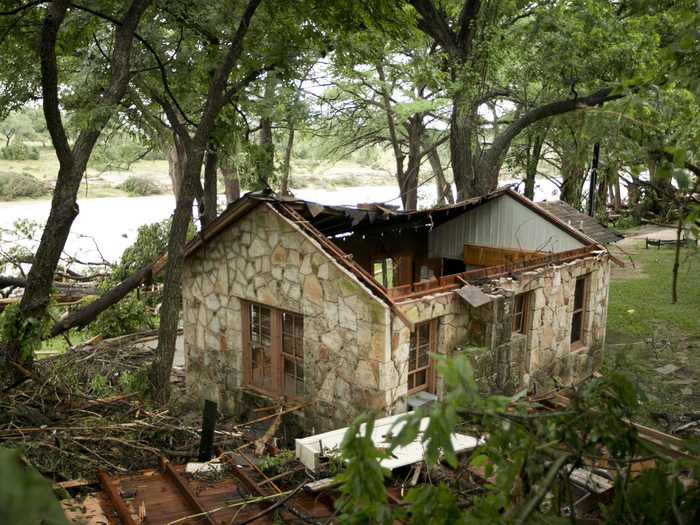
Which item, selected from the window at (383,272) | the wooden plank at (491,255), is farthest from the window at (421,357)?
the wooden plank at (491,255)

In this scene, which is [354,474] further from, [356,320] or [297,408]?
[297,408]

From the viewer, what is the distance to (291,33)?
502 inches

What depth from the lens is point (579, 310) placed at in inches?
531

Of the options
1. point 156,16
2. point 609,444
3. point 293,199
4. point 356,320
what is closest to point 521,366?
point 356,320

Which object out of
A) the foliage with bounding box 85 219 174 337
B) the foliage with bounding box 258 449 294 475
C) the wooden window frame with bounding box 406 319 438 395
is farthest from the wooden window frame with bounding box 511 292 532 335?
the foliage with bounding box 85 219 174 337

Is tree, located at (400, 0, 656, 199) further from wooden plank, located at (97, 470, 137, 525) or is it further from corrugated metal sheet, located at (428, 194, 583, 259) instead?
wooden plank, located at (97, 470, 137, 525)

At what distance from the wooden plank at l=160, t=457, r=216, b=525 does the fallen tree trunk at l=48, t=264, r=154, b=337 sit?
13.1ft

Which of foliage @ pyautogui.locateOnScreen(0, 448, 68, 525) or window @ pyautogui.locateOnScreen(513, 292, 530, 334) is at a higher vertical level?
foliage @ pyautogui.locateOnScreen(0, 448, 68, 525)

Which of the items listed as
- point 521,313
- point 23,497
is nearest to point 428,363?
point 521,313

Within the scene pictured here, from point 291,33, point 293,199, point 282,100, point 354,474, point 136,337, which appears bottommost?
point 136,337

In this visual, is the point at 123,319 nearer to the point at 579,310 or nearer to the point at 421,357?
the point at 421,357

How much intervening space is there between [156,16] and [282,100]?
306 cm

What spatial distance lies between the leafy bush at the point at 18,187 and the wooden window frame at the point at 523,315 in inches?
1282

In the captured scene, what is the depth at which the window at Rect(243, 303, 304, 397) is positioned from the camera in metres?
10.6
